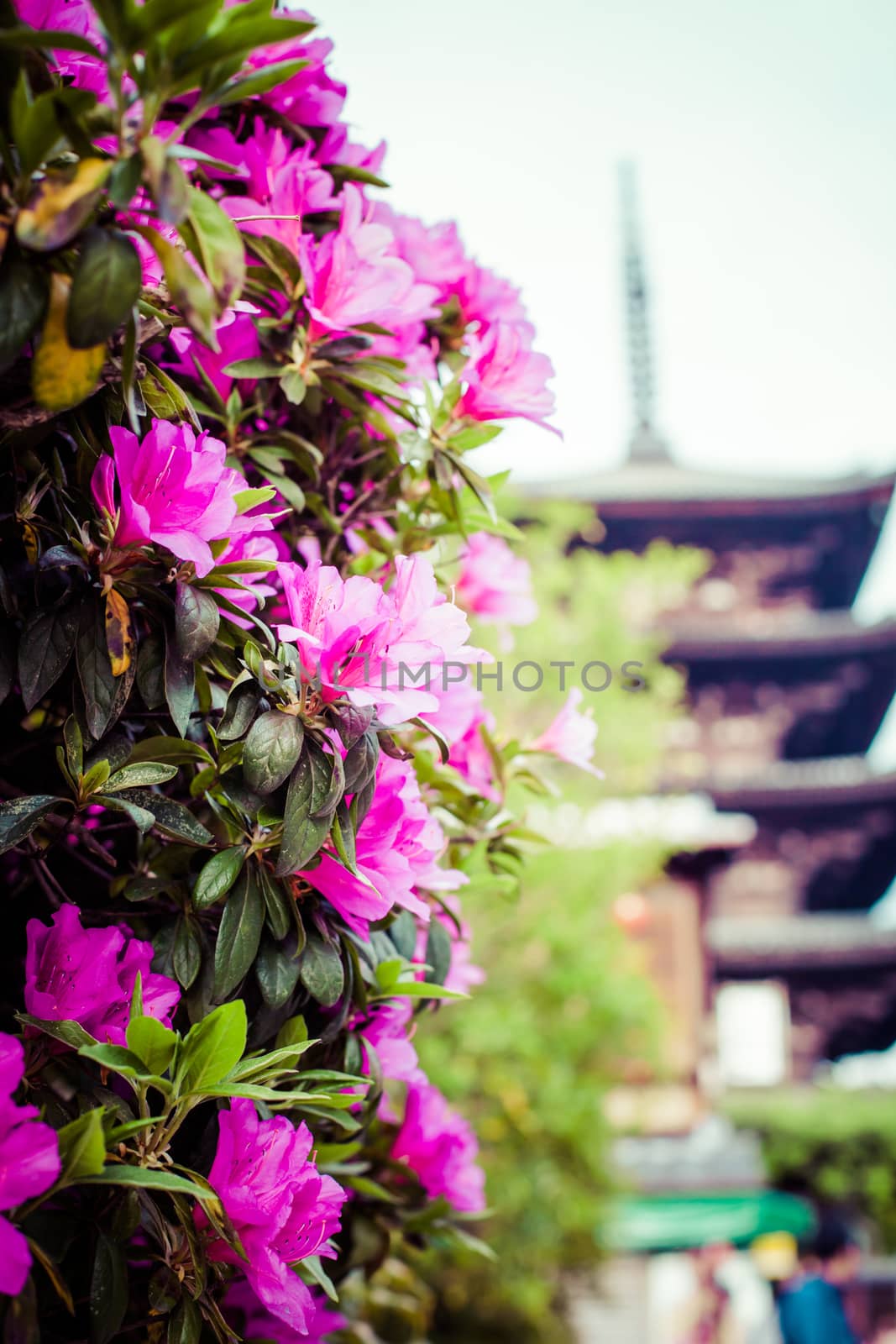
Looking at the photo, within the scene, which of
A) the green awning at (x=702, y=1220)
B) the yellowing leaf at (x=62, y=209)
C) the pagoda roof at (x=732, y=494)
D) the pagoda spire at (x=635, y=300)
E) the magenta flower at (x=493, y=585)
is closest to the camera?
the yellowing leaf at (x=62, y=209)

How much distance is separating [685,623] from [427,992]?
1166cm

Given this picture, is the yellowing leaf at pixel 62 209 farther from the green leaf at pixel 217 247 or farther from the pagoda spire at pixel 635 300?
the pagoda spire at pixel 635 300

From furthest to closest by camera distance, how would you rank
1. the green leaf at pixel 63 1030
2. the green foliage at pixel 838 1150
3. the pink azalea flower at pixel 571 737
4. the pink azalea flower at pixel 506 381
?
1. the green foliage at pixel 838 1150
2. the pink azalea flower at pixel 571 737
3. the pink azalea flower at pixel 506 381
4. the green leaf at pixel 63 1030

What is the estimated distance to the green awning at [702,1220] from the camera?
9.78 meters

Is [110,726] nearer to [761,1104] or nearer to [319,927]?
[319,927]

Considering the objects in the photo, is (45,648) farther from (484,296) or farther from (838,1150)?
(838,1150)

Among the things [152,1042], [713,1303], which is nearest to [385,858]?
[152,1042]

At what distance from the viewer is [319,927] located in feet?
2.73

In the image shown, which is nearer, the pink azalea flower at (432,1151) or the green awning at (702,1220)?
the pink azalea flower at (432,1151)

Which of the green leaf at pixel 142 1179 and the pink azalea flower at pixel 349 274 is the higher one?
the pink azalea flower at pixel 349 274

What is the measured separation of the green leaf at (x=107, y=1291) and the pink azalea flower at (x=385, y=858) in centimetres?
25

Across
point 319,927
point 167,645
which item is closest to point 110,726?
point 167,645

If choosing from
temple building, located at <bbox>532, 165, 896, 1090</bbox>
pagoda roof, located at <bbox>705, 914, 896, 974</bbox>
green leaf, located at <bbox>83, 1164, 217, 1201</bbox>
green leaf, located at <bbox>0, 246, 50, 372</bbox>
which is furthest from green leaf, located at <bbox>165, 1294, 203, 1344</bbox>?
pagoda roof, located at <bbox>705, 914, 896, 974</bbox>

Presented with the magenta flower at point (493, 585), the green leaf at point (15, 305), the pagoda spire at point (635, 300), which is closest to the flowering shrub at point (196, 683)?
the green leaf at point (15, 305)
